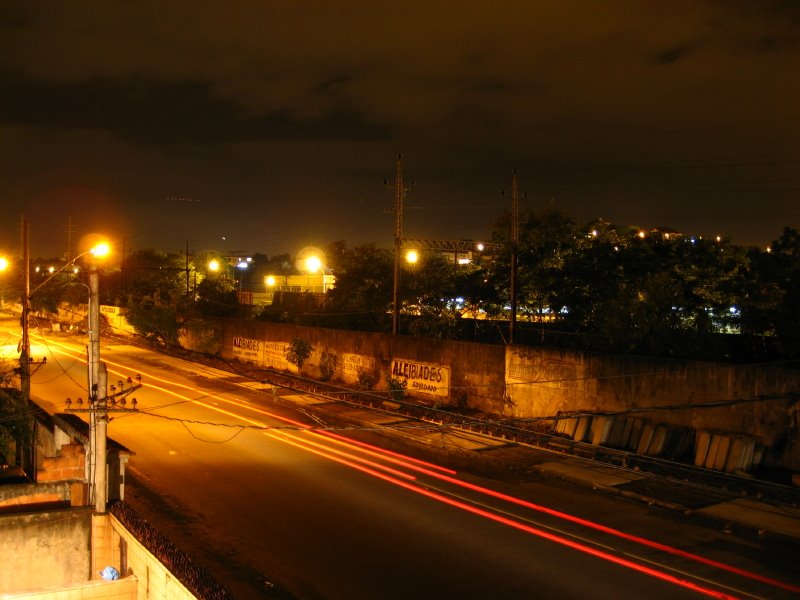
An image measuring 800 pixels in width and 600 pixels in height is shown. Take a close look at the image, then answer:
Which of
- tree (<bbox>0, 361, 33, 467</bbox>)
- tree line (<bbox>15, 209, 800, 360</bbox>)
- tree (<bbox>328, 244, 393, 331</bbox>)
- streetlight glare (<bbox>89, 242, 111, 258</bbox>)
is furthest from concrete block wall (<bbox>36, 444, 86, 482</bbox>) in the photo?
tree (<bbox>328, 244, 393, 331</bbox>)

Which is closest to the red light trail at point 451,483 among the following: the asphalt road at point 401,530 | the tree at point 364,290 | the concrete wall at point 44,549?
the asphalt road at point 401,530

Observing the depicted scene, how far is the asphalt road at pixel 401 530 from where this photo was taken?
34.7 feet

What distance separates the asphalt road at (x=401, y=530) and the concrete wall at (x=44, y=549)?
1.70 metres

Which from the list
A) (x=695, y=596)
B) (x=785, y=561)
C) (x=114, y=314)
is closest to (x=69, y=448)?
(x=695, y=596)

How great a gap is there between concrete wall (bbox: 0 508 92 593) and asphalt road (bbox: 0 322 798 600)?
5.57 feet

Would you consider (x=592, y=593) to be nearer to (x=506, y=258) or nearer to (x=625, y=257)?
(x=625, y=257)

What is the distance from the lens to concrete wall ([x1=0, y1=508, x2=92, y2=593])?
1127 cm

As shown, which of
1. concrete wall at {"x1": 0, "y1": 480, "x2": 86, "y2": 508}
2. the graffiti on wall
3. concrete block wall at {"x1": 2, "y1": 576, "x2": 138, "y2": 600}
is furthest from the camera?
the graffiti on wall

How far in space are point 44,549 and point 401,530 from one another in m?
6.40

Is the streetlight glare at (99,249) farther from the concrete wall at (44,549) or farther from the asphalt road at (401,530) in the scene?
the asphalt road at (401,530)

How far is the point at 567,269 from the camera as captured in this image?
3075 cm

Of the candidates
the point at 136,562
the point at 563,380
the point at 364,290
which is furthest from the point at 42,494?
the point at 364,290

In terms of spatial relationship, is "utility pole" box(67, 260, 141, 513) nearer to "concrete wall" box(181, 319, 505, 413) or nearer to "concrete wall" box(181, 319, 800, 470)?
"concrete wall" box(181, 319, 800, 470)

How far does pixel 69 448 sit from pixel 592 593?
33.0ft
